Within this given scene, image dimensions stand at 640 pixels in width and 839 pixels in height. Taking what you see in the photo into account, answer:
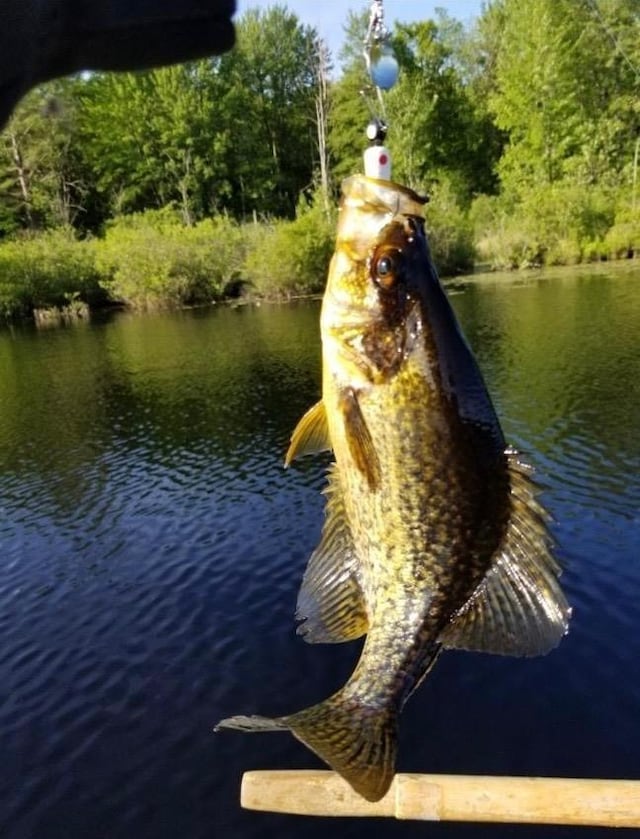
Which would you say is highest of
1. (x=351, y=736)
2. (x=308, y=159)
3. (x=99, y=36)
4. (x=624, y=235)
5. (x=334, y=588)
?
(x=308, y=159)

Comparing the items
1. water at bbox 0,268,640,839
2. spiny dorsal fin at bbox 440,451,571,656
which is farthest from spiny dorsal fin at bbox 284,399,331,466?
water at bbox 0,268,640,839

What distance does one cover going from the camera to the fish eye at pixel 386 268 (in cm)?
258

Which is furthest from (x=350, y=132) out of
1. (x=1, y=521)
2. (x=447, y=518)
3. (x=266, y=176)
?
(x=447, y=518)

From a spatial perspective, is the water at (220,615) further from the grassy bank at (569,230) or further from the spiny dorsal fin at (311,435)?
the grassy bank at (569,230)

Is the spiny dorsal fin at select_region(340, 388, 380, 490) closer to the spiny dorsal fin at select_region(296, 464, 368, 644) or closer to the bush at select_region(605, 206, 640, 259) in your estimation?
the spiny dorsal fin at select_region(296, 464, 368, 644)

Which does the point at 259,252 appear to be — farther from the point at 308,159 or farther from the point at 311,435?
the point at 311,435

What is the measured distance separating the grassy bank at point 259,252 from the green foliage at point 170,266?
68 mm

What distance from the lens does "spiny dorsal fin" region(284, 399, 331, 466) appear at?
2863 mm

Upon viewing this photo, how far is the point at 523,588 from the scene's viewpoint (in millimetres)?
2730

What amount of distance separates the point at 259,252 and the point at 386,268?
49490 mm

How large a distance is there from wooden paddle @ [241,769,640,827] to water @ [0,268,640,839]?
2817mm

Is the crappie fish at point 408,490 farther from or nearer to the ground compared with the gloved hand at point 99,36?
nearer to the ground

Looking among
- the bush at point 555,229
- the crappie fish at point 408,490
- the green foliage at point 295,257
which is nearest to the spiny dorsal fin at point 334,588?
the crappie fish at point 408,490

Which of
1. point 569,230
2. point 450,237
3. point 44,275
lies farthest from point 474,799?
point 44,275
